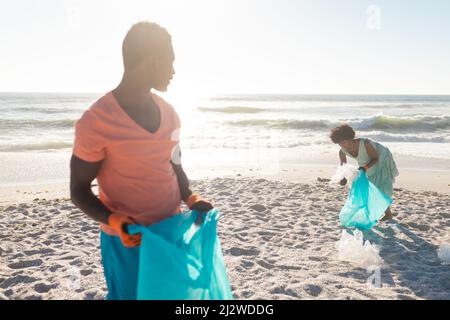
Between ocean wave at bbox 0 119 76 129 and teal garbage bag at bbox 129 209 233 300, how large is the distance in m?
22.2

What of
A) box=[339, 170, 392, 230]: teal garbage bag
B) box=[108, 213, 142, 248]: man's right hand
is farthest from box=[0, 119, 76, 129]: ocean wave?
box=[108, 213, 142, 248]: man's right hand

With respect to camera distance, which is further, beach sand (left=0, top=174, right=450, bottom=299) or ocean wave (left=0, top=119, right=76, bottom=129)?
ocean wave (left=0, top=119, right=76, bottom=129)

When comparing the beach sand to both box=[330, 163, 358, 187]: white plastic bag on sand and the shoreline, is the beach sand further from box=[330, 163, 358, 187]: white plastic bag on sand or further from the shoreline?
the shoreline

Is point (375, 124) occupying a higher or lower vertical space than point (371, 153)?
lower

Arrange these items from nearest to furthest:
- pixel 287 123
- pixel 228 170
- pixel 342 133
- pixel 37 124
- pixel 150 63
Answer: pixel 150 63
pixel 342 133
pixel 228 170
pixel 37 124
pixel 287 123

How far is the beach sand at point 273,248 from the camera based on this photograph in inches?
148

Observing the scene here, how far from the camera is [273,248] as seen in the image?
4.82 metres

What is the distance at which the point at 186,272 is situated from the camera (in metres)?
1.66

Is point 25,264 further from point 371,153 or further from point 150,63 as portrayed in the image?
point 371,153

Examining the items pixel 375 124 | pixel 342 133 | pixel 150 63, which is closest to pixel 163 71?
pixel 150 63

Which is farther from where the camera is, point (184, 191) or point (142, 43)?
point (184, 191)

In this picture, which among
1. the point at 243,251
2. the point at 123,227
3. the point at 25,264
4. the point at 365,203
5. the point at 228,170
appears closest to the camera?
the point at 123,227

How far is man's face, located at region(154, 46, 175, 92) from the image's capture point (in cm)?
173

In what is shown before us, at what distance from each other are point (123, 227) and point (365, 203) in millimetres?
4065
